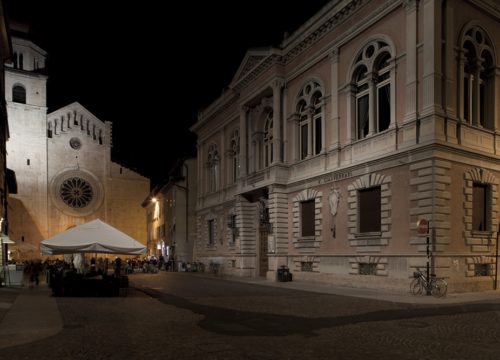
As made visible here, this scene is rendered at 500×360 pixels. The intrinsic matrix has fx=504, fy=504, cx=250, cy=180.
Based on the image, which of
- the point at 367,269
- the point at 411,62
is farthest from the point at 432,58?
the point at 367,269

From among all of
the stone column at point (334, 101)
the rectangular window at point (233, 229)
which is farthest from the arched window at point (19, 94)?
the stone column at point (334, 101)

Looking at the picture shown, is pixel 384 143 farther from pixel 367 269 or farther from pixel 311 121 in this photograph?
pixel 311 121

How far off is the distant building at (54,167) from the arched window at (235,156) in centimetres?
3033

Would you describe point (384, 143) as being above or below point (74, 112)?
below

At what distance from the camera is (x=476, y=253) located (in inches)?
831

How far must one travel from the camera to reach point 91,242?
18781 mm

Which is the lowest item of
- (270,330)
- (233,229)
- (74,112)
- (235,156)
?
(270,330)

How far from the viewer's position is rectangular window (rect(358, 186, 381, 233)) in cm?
2342

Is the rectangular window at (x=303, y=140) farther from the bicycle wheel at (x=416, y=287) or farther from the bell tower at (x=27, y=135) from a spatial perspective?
the bell tower at (x=27, y=135)

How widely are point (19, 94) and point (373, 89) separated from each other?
5096 centimetres

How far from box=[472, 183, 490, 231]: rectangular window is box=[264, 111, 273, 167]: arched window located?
15051 millimetres

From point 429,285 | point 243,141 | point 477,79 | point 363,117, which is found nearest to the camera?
point 429,285

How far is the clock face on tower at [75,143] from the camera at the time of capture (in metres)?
64.8

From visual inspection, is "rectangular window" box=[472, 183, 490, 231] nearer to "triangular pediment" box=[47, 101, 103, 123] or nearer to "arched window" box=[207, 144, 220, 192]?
"arched window" box=[207, 144, 220, 192]
